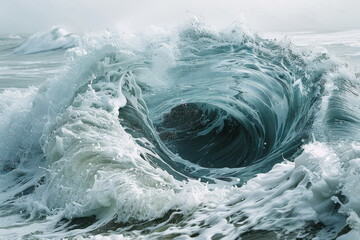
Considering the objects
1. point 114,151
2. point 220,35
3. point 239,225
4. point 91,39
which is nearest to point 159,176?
point 114,151

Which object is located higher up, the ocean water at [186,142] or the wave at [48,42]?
the wave at [48,42]

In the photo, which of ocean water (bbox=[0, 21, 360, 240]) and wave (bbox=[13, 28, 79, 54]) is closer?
ocean water (bbox=[0, 21, 360, 240])

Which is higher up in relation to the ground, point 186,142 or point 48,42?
point 48,42

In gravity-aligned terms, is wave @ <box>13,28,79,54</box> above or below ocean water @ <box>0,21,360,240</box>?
above

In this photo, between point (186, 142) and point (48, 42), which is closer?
point (186, 142)
